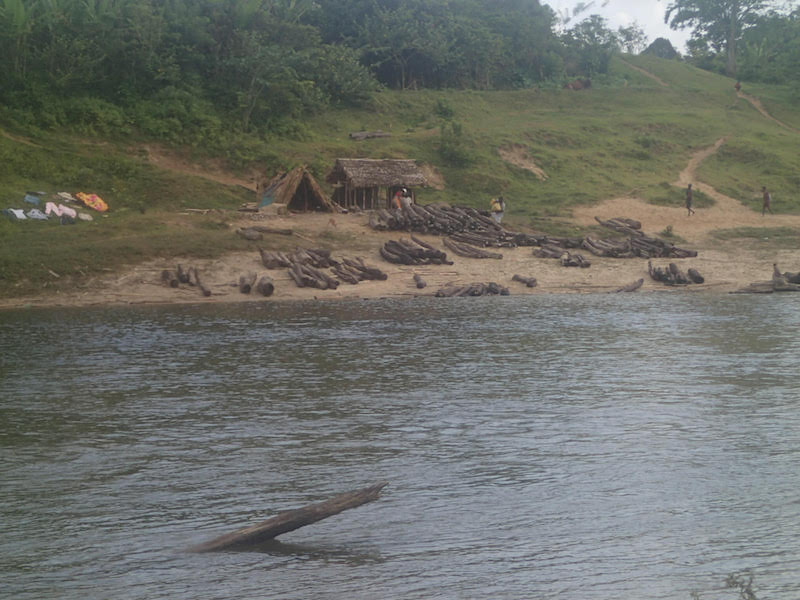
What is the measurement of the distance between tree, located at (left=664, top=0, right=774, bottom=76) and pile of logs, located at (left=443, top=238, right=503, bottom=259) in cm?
6028

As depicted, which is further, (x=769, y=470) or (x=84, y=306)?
(x=84, y=306)

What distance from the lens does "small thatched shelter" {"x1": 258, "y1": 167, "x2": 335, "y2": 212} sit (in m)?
37.2

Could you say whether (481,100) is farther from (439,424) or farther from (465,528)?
(465,528)

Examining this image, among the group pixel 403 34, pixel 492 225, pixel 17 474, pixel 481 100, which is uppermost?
pixel 403 34

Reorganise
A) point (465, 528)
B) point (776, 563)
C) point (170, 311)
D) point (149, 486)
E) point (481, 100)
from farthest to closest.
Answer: point (481, 100)
point (170, 311)
point (149, 486)
point (465, 528)
point (776, 563)

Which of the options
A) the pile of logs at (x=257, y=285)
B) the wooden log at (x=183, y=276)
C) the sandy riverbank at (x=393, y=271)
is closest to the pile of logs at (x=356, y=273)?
the sandy riverbank at (x=393, y=271)

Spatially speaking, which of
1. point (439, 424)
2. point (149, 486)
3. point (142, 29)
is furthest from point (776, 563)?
point (142, 29)

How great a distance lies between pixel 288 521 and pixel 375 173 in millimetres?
31700

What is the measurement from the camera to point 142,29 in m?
44.5

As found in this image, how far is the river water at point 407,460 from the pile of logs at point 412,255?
30.4ft

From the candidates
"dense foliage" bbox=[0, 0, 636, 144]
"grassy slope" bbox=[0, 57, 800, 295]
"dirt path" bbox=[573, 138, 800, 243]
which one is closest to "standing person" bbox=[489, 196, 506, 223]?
"grassy slope" bbox=[0, 57, 800, 295]

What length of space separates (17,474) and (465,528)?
6161 mm

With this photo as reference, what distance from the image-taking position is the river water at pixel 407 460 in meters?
8.69

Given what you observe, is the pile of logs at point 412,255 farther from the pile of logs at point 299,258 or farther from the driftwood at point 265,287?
the driftwood at point 265,287
